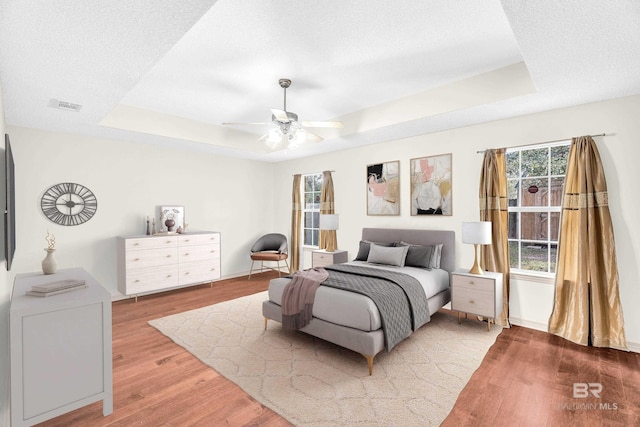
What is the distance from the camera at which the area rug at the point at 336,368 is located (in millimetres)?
2122

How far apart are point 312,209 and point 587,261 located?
4.46 m

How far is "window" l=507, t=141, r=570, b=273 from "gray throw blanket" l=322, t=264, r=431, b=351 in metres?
1.55

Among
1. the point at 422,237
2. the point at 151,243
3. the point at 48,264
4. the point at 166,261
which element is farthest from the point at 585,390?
the point at 151,243

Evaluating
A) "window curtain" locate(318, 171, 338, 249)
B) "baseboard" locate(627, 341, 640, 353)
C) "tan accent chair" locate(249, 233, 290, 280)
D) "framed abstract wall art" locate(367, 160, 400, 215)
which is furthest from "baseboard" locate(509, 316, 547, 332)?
"tan accent chair" locate(249, 233, 290, 280)

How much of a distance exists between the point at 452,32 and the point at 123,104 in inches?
166

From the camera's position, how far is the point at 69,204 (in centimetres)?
439

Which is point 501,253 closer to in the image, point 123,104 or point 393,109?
point 393,109

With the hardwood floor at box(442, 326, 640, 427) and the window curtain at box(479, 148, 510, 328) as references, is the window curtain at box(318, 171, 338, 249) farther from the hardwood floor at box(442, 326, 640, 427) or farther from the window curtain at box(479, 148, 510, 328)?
the hardwood floor at box(442, 326, 640, 427)

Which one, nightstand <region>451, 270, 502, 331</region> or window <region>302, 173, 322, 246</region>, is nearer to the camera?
nightstand <region>451, 270, 502, 331</region>

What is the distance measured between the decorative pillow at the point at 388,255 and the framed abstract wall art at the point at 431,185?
0.77 m

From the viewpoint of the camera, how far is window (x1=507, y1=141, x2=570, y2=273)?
353cm

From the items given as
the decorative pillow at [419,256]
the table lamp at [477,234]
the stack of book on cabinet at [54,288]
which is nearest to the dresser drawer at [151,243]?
the stack of book on cabinet at [54,288]

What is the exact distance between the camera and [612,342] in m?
3.00

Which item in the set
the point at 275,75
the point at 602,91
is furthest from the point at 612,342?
the point at 275,75
